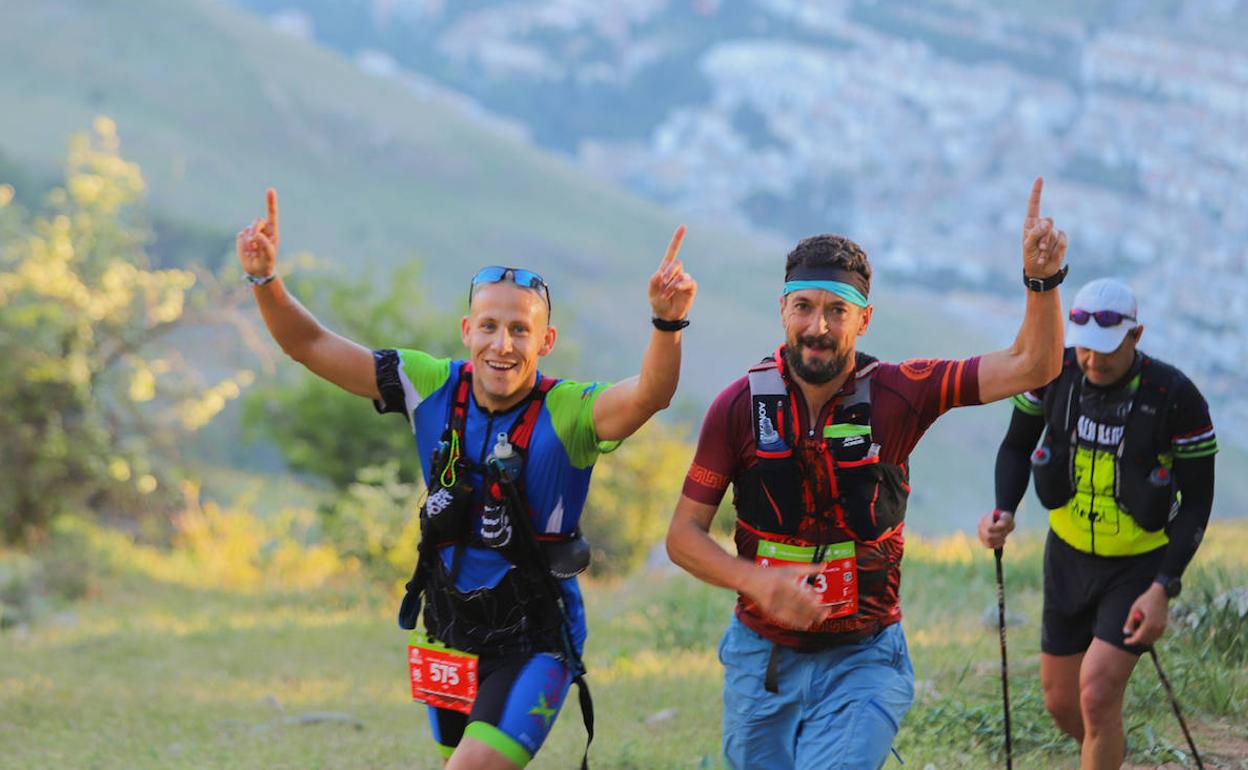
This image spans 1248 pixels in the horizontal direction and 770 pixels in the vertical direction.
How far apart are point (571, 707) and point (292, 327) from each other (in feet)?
17.8

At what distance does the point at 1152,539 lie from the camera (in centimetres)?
554

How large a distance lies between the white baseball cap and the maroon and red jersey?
1.17 meters

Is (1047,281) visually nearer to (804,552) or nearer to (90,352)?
(804,552)

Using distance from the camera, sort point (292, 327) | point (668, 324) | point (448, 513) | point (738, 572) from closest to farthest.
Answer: point (738, 572)
point (668, 324)
point (448, 513)
point (292, 327)

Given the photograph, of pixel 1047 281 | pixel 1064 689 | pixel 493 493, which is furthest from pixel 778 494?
pixel 1064 689

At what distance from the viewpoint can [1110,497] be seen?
18.2 feet

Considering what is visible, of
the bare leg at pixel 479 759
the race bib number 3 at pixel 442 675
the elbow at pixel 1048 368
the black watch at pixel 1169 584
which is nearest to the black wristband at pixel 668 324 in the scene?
the elbow at pixel 1048 368

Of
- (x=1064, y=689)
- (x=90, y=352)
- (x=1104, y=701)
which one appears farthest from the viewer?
(x=90, y=352)

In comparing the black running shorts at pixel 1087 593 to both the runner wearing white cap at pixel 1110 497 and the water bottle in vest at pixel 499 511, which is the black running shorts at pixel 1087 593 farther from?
the water bottle in vest at pixel 499 511

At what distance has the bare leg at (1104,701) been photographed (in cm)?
534

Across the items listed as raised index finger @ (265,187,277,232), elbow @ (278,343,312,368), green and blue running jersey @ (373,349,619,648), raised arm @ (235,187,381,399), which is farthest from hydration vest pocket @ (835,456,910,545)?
raised index finger @ (265,187,277,232)

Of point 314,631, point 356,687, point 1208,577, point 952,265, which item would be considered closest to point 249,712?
point 356,687

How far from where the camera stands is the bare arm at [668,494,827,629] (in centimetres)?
402

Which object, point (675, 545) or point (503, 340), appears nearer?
point (675, 545)
